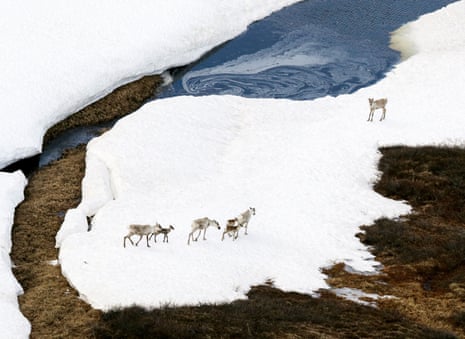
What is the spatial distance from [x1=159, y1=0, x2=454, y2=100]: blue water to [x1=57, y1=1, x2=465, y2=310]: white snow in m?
2.97

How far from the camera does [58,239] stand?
2530cm

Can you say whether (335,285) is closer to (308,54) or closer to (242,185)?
(242,185)

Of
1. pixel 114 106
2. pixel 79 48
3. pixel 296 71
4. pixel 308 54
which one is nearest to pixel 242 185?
pixel 114 106

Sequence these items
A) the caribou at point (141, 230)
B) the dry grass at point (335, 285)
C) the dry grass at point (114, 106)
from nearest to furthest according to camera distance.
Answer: the dry grass at point (335, 285) → the caribou at point (141, 230) → the dry grass at point (114, 106)

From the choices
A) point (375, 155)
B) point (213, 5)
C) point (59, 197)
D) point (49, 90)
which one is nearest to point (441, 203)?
point (375, 155)

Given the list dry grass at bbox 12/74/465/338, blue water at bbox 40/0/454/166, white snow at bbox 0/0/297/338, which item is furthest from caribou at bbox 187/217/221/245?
blue water at bbox 40/0/454/166

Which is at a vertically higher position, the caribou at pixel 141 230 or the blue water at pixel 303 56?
the blue water at pixel 303 56

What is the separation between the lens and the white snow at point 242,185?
21922mm

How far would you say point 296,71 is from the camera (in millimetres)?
48219

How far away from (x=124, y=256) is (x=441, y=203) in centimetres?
1420

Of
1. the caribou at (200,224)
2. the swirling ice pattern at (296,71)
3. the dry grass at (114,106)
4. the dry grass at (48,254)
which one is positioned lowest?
the dry grass at (48,254)

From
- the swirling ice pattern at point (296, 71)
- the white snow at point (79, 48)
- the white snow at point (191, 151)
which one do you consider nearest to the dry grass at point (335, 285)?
the white snow at point (191, 151)

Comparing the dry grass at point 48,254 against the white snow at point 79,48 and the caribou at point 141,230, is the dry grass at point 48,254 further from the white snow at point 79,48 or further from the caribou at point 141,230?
the caribou at point 141,230

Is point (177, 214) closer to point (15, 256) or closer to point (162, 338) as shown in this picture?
point (15, 256)
